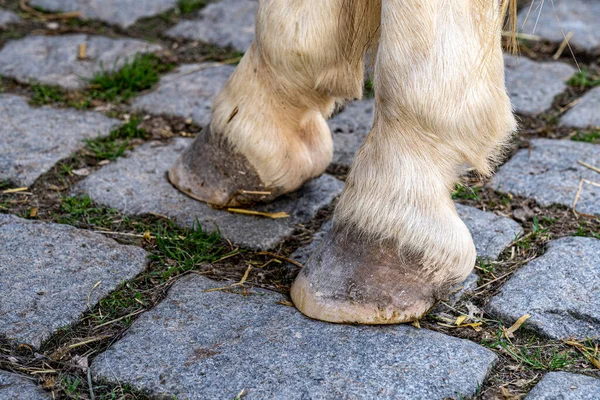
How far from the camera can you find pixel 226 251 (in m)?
1.73

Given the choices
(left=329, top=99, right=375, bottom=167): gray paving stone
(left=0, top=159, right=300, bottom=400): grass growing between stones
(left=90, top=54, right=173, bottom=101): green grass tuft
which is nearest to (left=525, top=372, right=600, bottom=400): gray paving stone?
(left=0, top=159, right=300, bottom=400): grass growing between stones

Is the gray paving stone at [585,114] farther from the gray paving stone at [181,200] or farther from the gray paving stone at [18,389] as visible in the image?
the gray paving stone at [18,389]

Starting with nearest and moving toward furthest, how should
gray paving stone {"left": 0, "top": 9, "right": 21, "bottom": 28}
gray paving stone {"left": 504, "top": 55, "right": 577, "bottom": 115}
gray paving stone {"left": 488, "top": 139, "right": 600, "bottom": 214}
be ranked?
gray paving stone {"left": 488, "top": 139, "right": 600, "bottom": 214} < gray paving stone {"left": 504, "top": 55, "right": 577, "bottom": 115} < gray paving stone {"left": 0, "top": 9, "right": 21, "bottom": 28}

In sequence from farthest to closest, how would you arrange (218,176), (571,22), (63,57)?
(571,22)
(63,57)
(218,176)

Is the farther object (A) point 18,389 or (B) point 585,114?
(B) point 585,114

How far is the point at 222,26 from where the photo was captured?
293 cm

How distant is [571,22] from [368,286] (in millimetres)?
1905

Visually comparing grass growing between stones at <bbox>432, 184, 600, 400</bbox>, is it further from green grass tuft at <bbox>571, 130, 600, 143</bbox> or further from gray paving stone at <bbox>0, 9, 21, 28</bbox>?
gray paving stone at <bbox>0, 9, 21, 28</bbox>

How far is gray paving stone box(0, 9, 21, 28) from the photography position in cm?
291

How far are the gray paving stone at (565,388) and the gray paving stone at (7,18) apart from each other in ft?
→ 7.85

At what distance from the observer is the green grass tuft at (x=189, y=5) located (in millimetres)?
3045

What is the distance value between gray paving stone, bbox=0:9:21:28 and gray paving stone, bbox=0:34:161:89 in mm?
189

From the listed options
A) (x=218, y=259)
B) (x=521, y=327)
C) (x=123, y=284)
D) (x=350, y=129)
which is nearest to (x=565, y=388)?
(x=521, y=327)

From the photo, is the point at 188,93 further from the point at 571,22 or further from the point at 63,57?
the point at 571,22
